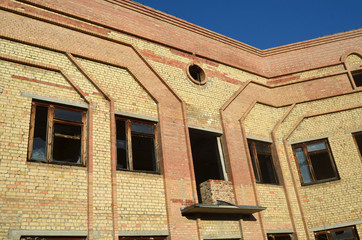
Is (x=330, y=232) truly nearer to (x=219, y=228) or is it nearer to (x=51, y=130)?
(x=219, y=228)

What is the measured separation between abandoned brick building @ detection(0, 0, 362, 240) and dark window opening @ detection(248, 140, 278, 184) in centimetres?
4

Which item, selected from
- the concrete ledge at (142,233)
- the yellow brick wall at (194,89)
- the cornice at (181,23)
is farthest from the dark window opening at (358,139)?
the concrete ledge at (142,233)

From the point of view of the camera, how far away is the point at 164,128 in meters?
9.90

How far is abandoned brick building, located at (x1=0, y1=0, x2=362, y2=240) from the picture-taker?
7.66 metres

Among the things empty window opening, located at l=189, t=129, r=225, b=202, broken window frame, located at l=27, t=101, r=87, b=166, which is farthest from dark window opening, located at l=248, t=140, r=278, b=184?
broken window frame, located at l=27, t=101, r=87, b=166

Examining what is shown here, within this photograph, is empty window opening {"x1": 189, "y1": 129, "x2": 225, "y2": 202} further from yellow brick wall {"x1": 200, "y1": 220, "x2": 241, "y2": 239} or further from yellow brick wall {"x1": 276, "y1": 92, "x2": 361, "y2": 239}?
yellow brick wall {"x1": 200, "y1": 220, "x2": 241, "y2": 239}

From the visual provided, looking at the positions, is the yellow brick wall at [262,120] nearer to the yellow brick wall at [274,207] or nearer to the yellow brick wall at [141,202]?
the yellow brick wall at [274,207]

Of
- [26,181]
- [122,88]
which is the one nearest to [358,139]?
[122,88]

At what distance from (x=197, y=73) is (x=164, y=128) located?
3208 mm

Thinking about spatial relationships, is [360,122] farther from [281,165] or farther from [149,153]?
[149,153]

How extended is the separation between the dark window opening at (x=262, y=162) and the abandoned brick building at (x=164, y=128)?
42mm

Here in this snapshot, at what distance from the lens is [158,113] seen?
10023 mm

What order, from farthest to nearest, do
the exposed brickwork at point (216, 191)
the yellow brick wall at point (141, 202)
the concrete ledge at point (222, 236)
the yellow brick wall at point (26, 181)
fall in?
1. the exposed brickwork at point (216, 191)
2. the concrete ledge at point (222, 236)
3. the yellow brick wall at point (141, 202)
4. the yellow brick wall at point (26, 181)

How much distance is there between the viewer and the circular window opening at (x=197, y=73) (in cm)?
1185
